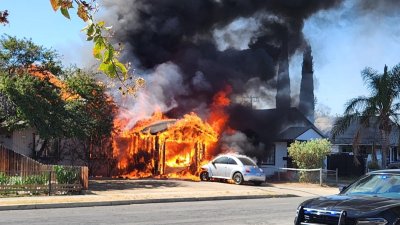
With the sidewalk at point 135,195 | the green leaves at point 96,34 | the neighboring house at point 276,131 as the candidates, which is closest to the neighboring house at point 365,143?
the neighboring house at point 276,131

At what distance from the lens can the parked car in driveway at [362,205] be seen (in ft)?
21.7

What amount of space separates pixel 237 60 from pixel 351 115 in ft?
33.0

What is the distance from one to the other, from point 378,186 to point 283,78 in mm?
33681

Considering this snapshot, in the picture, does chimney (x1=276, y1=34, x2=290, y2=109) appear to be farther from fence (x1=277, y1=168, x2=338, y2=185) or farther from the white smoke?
fence (x1=277, y1=168, x2=338, y2=185)

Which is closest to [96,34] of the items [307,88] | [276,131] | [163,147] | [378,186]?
[378,186]

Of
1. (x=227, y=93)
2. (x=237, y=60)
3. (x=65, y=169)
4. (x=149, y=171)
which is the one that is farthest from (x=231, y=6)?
(x=65, y=169)

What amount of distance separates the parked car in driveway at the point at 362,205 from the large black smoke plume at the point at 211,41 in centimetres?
2544

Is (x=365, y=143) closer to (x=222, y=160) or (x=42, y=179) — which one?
(x=222, y=160)

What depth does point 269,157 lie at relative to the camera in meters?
33.7

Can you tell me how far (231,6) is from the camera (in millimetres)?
40750

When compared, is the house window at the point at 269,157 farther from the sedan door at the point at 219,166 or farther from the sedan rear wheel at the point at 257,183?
the sedan door at the point at 219,166

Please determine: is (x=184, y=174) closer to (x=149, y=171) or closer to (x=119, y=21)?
(x=149, y=171)

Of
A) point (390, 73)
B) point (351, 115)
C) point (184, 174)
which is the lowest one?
point (184, 174)

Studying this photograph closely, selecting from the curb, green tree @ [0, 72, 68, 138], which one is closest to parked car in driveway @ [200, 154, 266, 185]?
the curb
